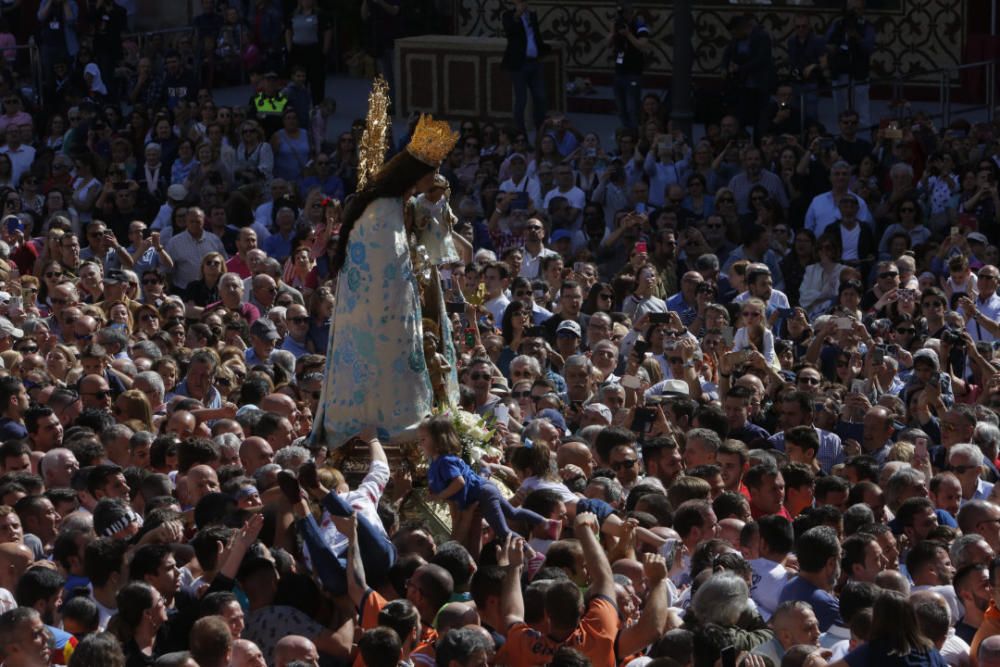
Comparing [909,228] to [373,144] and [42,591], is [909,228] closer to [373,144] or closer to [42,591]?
[373,144]

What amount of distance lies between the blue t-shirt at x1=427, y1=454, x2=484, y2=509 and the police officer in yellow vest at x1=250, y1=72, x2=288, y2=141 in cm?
1368

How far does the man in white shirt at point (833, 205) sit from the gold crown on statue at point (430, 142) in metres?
9.26

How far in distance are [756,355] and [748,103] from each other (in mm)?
8611

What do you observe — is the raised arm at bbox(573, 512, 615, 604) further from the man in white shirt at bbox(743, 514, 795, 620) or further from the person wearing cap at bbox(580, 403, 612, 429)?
the person wearing cap at bbox(580, 403, 612, 429)

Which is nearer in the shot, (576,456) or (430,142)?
(430,142)

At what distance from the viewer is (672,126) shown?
21797 millimetres

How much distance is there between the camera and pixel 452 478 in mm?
9797

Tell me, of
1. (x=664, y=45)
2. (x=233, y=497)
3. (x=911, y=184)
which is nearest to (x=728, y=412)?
(x=233, y=497)

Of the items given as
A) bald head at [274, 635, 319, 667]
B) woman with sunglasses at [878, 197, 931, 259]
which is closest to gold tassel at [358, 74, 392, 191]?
bald head at [274, 635, 319, 667]

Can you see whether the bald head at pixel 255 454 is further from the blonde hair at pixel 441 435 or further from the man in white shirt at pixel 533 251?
the man in white shirt at pixel 533 251

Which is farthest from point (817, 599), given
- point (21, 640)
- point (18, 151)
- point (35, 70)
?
point (35, 70)

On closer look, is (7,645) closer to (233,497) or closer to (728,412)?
(233,497)

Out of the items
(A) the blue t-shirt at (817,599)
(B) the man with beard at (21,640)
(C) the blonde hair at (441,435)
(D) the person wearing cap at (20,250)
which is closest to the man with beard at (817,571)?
(A) the blue t-shirt at (817,599)

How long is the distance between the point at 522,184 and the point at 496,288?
4.63m
